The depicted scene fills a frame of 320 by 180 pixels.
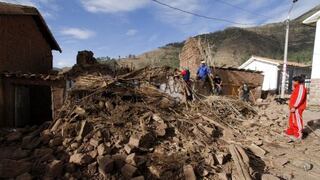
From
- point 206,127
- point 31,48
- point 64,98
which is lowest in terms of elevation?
point 206,127

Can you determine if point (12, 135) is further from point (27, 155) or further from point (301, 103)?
point (301, 103)

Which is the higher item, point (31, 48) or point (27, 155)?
point (31, 48)

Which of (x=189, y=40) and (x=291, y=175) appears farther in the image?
(x=189, y=40)

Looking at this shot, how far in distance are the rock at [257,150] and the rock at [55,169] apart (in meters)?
4.78

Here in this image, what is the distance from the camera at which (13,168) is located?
6.05 meters

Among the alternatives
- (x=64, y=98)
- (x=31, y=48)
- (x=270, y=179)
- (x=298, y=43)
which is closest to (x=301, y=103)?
(x=270, y=179)

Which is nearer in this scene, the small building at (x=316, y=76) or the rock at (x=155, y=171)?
the rock at (x=155, y=171)

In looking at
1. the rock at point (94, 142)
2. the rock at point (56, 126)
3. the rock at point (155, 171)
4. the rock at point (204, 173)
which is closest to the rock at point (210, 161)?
the rock at point (204, 173)

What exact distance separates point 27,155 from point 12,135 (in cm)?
164

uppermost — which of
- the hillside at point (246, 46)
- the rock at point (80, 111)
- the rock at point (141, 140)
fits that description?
the hillside at point (246, 46)

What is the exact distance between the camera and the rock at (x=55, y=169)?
5.93m

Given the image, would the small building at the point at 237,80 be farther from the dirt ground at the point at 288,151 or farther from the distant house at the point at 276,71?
the distant house at the point at 276,71

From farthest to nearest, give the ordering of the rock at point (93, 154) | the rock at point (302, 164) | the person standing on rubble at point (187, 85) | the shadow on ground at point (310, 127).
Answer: the person standing on rubble at point (187, 85) → the shadow on ground at point (310, 127) → the rock at point (302, 164) → the rock at point (93, 154)

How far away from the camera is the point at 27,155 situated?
694 cm
